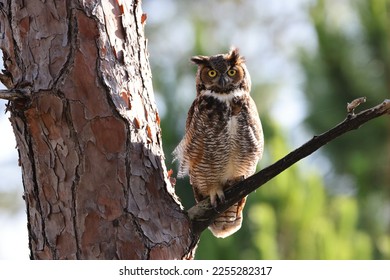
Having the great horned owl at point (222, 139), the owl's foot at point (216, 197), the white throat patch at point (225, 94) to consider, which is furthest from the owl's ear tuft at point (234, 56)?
the owl's foot at point (216, 197)

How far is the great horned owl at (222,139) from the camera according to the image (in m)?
2.89

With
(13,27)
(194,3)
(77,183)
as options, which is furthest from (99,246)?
(194,3)

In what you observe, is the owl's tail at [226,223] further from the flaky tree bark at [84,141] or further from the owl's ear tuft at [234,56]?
the flaky tree bark at [84,141]

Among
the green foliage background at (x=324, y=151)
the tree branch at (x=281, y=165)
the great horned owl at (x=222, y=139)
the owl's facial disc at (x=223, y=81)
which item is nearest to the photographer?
the tree branch at (x=281, y=165)

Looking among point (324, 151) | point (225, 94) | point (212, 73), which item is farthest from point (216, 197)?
point (324, 151)

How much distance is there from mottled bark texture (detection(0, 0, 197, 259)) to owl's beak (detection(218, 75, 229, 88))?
0.90 meters

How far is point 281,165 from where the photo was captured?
207cm

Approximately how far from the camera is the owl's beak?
303 cm

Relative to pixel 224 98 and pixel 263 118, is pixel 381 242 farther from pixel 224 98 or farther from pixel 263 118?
pixel 224 98

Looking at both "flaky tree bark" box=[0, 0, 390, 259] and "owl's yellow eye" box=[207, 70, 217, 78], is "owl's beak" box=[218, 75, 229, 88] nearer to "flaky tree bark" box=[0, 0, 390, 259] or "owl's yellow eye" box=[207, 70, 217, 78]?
"owl's yellow eye" box=[207, 70, 217, 78]

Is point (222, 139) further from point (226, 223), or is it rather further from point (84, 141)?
point (84, 141)

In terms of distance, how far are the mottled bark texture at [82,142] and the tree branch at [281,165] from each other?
0.09 m

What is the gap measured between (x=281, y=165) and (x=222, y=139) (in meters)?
0.83

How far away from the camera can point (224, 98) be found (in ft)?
9.76
